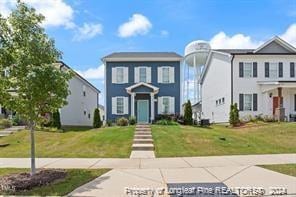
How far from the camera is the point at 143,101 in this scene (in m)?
34.8

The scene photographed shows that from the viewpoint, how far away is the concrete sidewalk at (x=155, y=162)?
13.0 meters

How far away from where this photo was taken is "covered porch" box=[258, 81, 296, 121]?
32.4 meters

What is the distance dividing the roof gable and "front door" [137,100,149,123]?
10618 mm

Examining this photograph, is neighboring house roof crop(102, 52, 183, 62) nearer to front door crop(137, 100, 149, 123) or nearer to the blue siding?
the blue siding

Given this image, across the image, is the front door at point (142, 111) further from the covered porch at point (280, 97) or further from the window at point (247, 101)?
the covered porch at point (280, 97)

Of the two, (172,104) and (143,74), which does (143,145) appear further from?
(143,74)

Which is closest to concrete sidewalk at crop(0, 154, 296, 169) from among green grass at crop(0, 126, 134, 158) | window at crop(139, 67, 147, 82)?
green grass at crop(0, 126, 134, 158)

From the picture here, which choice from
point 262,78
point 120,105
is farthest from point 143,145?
point 262,78

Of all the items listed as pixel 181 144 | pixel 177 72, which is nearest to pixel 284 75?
pixel 177 72

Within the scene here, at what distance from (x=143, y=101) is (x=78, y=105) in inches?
304

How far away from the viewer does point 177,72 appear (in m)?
34.6

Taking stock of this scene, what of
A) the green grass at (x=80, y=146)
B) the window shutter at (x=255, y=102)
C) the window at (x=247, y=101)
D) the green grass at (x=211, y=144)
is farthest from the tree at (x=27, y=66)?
the window shutter at (x=255, y=102)

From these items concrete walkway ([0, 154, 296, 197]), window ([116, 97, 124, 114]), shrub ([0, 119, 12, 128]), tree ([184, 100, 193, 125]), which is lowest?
concrete walkway ([0, 154, 296, 197])

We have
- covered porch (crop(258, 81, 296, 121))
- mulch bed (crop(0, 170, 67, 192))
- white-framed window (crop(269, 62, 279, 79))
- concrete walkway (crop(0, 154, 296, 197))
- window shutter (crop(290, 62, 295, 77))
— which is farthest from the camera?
window shutter (crop(290, 62, 295, 77))
